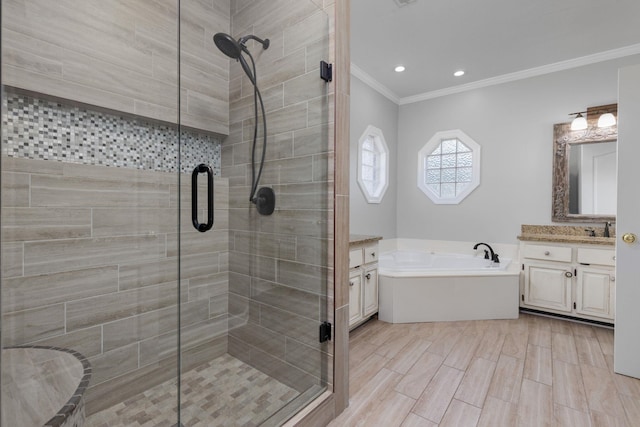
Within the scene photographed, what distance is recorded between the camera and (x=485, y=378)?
2.00 m

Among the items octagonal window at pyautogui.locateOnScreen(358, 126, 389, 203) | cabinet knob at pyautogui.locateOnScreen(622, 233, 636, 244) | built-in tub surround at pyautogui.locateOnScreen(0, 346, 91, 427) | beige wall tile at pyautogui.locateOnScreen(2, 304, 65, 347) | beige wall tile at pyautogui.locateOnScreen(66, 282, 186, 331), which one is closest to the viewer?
built-in tub surround at pyautogui.locateOnScreen(0, 346, 91, 427)

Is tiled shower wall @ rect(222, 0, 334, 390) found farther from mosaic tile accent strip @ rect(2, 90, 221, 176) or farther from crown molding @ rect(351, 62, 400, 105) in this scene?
crown molding @ rect(351, 62, 400, 105)

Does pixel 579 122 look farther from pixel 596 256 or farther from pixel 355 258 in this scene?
pixel 355 258

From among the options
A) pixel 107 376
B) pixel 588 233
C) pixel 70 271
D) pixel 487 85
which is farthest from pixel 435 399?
pixel 487 85

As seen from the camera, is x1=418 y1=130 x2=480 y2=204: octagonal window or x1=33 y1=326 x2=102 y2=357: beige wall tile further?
x1=418 y1=130 x2=480 y2=204: octagonal window

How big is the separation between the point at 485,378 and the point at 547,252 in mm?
1744

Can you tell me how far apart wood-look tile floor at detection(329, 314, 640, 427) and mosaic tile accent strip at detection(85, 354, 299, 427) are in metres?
0.41

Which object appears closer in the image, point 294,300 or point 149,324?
point 294,300

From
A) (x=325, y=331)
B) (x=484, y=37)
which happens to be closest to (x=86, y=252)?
(x=325, y=331)

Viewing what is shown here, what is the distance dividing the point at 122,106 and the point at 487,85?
12.4 ft

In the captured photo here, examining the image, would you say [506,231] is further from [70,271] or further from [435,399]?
[70,271]

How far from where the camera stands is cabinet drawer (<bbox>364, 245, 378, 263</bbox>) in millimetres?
2752

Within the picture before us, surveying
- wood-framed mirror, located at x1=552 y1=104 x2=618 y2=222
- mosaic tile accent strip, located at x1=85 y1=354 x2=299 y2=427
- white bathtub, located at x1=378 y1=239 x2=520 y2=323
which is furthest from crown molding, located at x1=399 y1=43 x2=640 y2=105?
mosaic tile accent strip, located at x1=85 y1=354 x2=299 y2=427

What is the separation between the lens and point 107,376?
5.35ft
